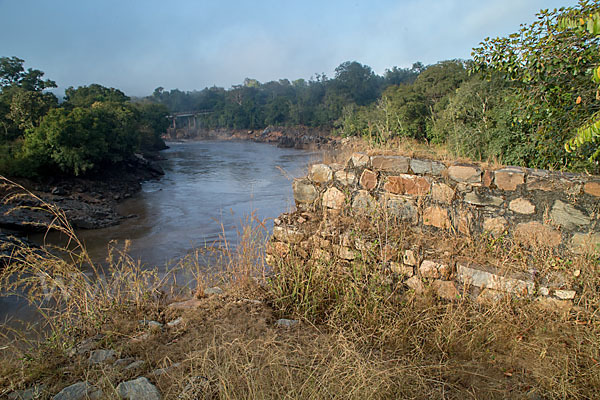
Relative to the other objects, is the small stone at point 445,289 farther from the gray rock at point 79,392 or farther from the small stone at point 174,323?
the gray rock at point 79,392

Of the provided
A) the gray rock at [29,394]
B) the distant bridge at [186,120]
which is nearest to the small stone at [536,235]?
the gray rock at [29,394]

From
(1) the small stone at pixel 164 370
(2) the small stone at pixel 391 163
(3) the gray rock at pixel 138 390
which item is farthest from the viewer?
(2) the small stone at pixel 391 163

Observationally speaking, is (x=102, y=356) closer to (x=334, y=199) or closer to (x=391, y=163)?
(x=334, y=199)

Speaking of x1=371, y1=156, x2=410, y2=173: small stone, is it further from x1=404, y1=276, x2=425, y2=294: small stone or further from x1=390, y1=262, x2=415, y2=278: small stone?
x1=404, y1=276, x2=425, y2=294: small stone

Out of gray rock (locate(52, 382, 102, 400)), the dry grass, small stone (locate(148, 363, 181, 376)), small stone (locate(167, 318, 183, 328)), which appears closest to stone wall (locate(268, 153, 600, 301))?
the dry grass

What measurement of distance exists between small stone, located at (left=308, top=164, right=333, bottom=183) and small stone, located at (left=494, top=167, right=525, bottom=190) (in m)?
1.81

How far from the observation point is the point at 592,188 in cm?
325

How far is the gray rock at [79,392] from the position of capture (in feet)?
7.41

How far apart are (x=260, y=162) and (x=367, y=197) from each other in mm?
24604

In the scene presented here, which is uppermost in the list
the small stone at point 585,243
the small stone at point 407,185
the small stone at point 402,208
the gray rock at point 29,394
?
the small stone at point 407,185

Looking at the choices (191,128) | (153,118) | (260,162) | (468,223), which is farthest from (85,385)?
(191,128)

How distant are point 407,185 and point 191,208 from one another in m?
12.9

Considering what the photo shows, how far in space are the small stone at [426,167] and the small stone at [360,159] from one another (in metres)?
0.54

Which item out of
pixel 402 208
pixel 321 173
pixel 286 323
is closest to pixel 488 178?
pixel 402 208
